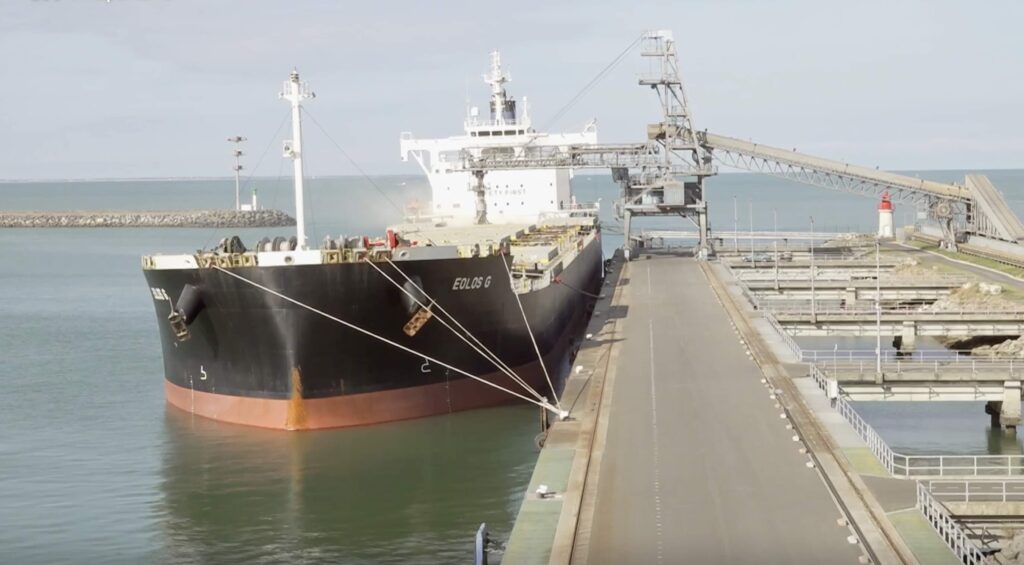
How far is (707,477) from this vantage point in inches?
892

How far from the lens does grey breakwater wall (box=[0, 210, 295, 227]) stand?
583 ft

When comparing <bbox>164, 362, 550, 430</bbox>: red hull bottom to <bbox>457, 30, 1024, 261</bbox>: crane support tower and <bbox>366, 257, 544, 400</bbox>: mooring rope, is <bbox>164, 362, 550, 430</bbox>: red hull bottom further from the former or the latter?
<bbox>457, 30, 1024, 261</bbox>: crane support tower

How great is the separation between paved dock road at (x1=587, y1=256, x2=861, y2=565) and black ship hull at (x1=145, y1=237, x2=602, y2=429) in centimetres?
441

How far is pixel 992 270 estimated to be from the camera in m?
63.9

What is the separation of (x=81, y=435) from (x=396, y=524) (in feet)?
44.2

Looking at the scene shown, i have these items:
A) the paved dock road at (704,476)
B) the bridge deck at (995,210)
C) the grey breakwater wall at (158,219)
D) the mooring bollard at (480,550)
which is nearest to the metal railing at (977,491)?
the paved dock road at (704,476)

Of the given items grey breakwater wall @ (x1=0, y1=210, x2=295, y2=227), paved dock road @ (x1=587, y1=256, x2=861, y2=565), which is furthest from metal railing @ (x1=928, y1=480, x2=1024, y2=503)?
grey breakwater wall @ (x1=0, y1=210, x2=295, y2=227)

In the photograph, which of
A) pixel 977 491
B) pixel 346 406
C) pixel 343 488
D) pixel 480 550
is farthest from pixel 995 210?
pixel 480 550

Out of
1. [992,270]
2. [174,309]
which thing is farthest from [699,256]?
[174,309]

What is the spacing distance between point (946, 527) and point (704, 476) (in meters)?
4.77

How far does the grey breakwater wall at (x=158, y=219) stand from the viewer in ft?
583

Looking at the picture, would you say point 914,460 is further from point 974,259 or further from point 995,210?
point 995,210

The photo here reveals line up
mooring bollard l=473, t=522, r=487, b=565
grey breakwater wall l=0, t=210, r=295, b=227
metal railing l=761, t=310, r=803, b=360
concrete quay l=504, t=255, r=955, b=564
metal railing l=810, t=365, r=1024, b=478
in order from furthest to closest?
grey breakwater wall l=0, t=210, r=295, b=227, metal railing l=761, t=310, r=803, b=360, metal railing l=810, t=365, r=1024, b=478, mooring bollard l=473, t=522, r=487, b=565, concrete quay l=504, t=255, r=955, b=564

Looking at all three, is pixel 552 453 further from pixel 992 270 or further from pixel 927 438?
pixel 992 270
